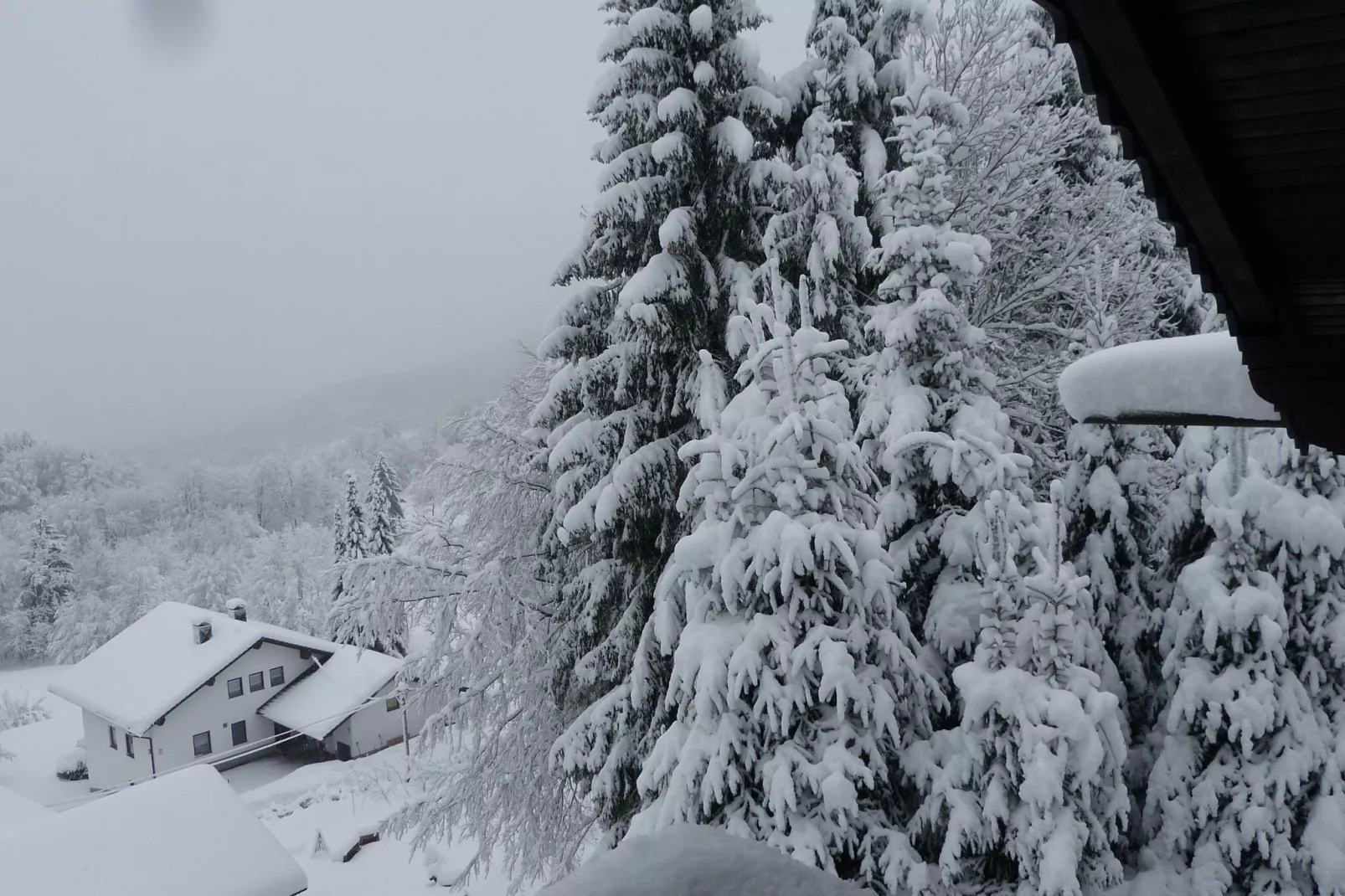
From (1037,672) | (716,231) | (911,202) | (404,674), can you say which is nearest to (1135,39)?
(1037,672)

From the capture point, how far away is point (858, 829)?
20.1ft

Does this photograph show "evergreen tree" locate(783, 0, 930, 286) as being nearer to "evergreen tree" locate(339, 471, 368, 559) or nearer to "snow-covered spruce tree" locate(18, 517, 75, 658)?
"evergreen tree" locate(339, 471, 368, 559)

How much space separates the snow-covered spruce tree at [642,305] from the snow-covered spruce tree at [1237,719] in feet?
16.6

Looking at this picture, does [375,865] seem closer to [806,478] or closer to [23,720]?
[806,478]

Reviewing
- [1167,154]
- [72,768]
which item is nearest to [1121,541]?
[1167,154]

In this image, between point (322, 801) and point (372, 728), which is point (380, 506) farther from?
point (322, 801)

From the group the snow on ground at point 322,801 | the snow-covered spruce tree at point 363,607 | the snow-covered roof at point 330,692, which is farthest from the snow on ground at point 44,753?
the snow-covered spruce tree at point 363,607

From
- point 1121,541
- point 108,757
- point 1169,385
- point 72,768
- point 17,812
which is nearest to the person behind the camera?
point 1169,385

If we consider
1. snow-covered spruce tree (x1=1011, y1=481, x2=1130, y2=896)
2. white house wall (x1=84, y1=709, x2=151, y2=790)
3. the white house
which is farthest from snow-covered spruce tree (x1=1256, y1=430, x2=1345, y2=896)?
white house wall (x1=84, y1=709, x2=151, y2=790)

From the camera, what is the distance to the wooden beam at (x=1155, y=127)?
4.87 feet

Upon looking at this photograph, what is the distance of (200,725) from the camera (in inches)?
1181

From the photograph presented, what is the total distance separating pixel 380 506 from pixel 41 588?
1156 inches

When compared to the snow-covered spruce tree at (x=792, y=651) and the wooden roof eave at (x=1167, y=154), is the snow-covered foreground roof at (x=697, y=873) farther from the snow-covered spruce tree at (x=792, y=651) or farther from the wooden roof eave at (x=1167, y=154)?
the snow-covered spruce tree at (x=792, y=651)

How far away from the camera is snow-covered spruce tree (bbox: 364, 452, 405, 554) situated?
46.9 metres
